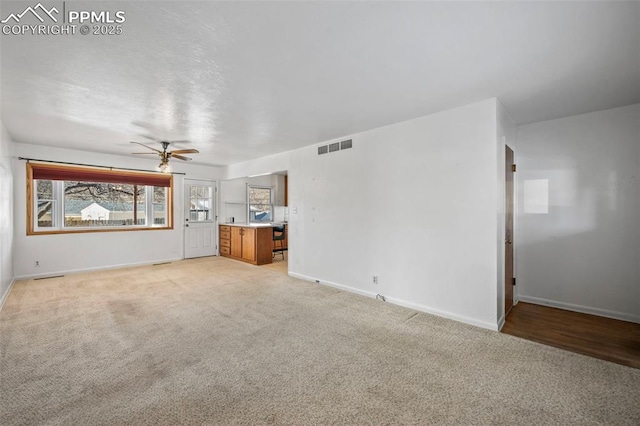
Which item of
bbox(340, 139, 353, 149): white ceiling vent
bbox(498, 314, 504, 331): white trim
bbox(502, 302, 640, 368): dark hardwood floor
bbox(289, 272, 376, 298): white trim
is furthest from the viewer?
bbox(340, 139, 353, 149): white ceiling vent

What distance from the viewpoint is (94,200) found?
6.17 metres

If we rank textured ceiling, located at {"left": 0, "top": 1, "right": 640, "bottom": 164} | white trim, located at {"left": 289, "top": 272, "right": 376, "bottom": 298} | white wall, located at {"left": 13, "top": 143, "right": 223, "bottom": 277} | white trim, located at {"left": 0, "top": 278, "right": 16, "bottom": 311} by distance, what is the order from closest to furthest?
textured ceiling, located at {"left": 0, "top": 1, "right": 640, "bottom": 164} → white trim, located at {"left": 0, "top": 278, "right": 16, "bottom": 311} → white trim, located at {"left": 289, "top": 272, "right": 376, "bottom": 298} → white wall, located at {"left": 13, "top": 143, "right": 223, "bottom": 277}

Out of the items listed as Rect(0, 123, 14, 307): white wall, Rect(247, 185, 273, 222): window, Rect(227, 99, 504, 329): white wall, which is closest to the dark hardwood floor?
Rect(227, 99, 504, 329): white wall

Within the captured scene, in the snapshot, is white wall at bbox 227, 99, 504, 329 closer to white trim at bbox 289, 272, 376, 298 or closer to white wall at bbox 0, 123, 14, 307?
white trim at bbox 289, 272, 376, 298

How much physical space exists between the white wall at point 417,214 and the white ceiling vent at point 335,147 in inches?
3.2

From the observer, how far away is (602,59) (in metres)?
2.29

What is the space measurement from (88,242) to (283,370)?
5.89m

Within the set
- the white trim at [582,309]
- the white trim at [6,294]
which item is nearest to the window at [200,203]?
the white trim at [6,294]

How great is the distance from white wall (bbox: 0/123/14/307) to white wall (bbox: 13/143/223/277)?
37cm

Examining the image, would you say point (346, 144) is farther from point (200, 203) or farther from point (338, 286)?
point (200, 203)

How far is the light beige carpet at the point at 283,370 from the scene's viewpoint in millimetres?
1843

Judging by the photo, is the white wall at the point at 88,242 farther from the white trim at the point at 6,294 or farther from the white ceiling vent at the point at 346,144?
the white ceiling vent at the point at 346,144

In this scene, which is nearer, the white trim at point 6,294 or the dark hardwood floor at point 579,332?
the dark hardwood floor at point 579,332

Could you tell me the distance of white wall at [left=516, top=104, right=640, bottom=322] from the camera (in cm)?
336
